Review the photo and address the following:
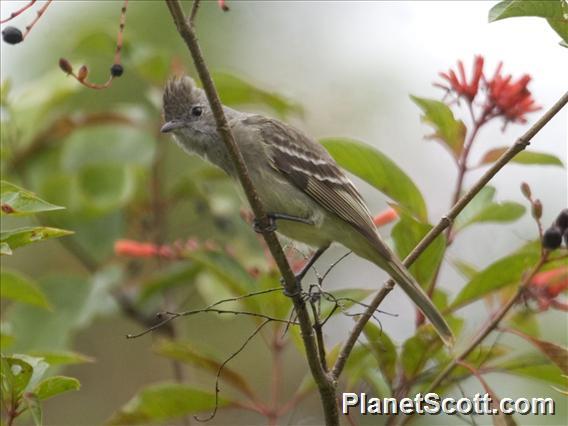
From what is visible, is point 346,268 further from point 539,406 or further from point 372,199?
point 539,406

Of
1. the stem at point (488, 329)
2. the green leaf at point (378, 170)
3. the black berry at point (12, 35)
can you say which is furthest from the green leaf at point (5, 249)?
the stem at point (488, 329)

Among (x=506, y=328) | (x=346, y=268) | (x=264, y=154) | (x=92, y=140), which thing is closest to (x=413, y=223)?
(x=506, y=328)

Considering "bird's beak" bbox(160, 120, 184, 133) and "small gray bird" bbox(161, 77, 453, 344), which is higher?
"bird's beak" bbox(160, 120, 184, 133)

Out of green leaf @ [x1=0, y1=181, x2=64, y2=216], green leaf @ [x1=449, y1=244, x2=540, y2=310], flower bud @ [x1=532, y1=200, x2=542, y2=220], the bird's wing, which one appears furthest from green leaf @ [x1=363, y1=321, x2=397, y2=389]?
green leaf @ [x1=0, y1=181, x2=64, y2=216]

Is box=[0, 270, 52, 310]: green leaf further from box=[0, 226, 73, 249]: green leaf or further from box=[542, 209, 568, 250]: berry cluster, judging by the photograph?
box=[542, 209, 568, 250]: berry cluster

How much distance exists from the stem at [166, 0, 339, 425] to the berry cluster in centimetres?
78

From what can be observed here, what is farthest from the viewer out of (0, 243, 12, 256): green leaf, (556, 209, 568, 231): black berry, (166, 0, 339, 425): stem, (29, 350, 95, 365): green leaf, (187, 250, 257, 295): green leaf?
(187, 250, 257, 295): green leaf

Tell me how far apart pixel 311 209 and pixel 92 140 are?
152 centimetres

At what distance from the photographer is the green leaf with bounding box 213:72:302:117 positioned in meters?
5.07

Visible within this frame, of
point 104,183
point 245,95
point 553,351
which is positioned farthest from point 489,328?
point 104,183

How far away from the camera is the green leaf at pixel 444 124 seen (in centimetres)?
372

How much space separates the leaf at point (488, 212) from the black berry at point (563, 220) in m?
0.57

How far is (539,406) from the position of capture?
4035 mm

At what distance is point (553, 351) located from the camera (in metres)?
3.52
